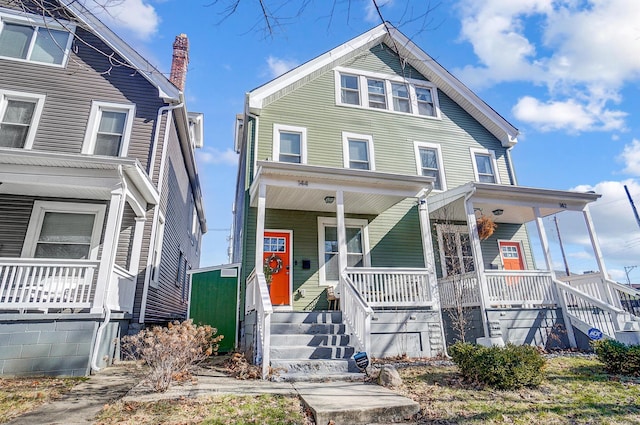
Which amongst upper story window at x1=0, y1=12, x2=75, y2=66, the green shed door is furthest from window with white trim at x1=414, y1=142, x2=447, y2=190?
upper story window at x1=0, y1=12, x2=75, y2=66

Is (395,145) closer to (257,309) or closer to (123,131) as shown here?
(257,309)

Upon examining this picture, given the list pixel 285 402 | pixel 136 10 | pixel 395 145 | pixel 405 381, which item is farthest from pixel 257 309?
pixel 395 145

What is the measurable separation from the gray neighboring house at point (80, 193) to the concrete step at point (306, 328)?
3080 mm

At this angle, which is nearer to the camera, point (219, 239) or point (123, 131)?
point (123, 131)

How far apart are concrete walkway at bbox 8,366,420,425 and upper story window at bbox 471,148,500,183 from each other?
9.27 metres

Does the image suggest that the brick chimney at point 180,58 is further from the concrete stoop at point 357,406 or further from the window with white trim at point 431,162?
the concrete stoop at point 357,406

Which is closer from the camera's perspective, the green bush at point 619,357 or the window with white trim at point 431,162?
the green bush at point 619,357

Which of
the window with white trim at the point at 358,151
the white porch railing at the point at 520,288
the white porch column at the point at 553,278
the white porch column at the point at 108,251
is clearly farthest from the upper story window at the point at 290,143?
the white porch column at the point at 553,278

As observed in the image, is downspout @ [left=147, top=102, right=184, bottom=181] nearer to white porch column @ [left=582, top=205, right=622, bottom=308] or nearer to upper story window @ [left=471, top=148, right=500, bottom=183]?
upper story window @ [left=471, top=148, right=500, bottom=183]

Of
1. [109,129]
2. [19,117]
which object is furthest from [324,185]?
[19,117]

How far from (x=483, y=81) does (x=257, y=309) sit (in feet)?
17.5

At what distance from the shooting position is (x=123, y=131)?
30.1 feet

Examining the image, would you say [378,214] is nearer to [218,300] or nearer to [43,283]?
[218,300]

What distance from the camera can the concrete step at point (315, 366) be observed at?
18.6 feet
